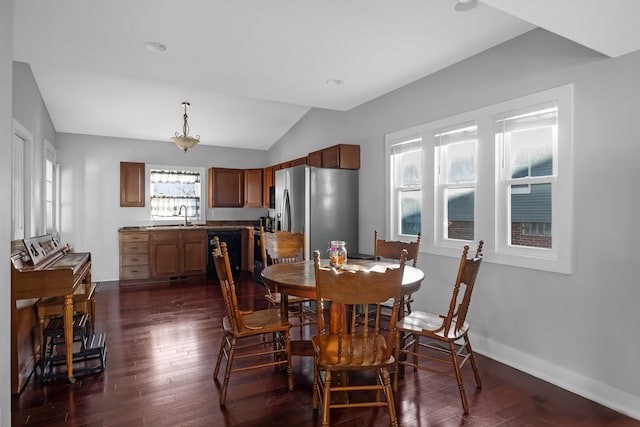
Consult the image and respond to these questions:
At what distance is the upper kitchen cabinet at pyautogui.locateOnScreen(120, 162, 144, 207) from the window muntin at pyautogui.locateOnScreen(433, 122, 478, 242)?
532cm

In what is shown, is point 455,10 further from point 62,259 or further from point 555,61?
point 62,259

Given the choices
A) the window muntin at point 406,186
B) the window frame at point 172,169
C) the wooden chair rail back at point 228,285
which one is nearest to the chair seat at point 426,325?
the wooden chair rail back at point 228,285

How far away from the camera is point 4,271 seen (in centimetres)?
185

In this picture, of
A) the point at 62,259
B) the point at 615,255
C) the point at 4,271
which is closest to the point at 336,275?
the point at 4,271

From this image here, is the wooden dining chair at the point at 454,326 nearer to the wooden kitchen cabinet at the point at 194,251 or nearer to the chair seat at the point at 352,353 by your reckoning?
the chair seat at the point at 352,353

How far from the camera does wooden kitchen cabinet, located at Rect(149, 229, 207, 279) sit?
6184 millimetres

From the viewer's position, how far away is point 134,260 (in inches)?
239

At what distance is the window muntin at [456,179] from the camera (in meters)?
3.37

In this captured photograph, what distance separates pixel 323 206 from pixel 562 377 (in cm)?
293

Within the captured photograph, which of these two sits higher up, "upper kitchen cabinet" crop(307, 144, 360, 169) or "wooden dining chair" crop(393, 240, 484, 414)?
"upper kitchen cabinet" crop(307, 144, 360, 169)

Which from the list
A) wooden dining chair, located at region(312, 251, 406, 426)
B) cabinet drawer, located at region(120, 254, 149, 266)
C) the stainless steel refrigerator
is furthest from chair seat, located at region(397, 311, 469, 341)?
cabinet drawer, located at region(120, 254, 149, 266)

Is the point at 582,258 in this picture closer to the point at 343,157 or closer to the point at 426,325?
the point at 426,325

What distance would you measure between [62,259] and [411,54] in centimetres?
372

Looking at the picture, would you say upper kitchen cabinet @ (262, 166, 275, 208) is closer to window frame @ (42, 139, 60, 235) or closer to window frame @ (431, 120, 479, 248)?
window frame @ (42, 139, 60, 235)
